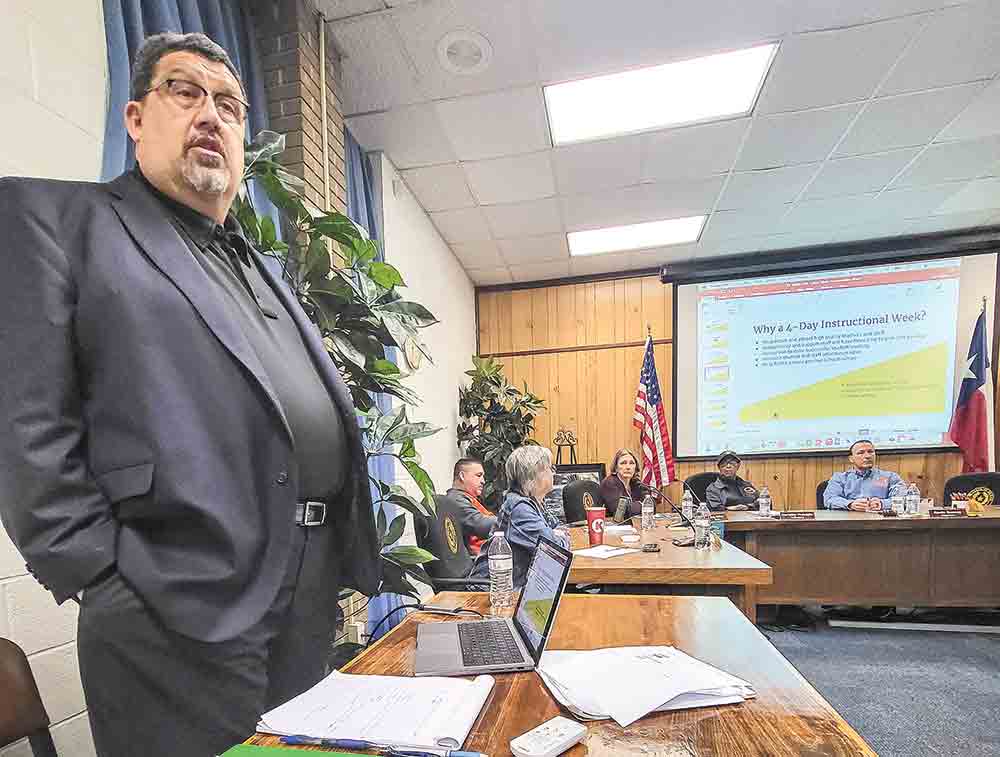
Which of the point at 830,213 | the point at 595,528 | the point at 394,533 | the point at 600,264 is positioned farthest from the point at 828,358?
the point at 394,533

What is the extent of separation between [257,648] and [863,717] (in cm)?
254

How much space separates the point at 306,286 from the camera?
1.49m

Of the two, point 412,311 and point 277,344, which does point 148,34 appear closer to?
point 412,311

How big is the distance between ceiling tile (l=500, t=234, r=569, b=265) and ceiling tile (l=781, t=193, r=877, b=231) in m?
1.83

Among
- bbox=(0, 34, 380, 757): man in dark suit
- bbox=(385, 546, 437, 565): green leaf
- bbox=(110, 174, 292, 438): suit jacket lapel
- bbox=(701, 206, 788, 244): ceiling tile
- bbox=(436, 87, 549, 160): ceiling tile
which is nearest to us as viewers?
bbox=(0, 34, 380, 757): man in dark suit

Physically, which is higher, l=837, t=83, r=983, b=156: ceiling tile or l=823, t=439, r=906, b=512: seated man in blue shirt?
l=837, t=83, r=983, b=156: ceiling tile

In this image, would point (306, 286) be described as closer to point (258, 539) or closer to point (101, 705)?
point (258, 539)

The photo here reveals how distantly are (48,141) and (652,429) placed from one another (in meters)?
4.56

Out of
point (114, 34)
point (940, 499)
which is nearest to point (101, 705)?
point (114, 34)

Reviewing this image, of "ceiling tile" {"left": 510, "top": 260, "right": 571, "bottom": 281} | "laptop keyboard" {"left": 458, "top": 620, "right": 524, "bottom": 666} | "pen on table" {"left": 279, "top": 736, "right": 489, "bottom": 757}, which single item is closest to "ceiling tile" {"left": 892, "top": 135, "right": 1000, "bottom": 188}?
"ceiling tile" {"left": 510, "top": 260, "right": 571, "bottom": 281}

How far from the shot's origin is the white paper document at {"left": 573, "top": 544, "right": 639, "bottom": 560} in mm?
2195

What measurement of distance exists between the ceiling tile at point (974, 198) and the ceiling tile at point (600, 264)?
7.90 feet

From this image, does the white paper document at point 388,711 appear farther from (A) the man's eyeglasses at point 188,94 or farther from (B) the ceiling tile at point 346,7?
(B) the ceiling tile at point 346,7

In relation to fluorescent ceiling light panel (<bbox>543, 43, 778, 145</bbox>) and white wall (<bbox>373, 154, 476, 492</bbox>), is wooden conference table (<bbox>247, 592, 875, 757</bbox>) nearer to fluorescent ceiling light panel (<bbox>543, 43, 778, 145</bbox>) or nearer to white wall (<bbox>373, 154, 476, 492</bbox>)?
white wall (<bbox>373, 154, 476, 492</bbox>)
